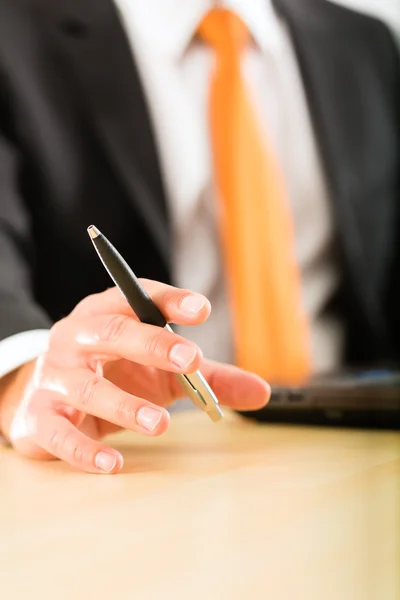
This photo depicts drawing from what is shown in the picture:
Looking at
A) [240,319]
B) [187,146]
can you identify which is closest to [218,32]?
[187,146]

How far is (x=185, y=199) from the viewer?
38cm

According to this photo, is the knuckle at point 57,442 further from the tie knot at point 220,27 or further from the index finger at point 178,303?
the tie knot at point 220,27

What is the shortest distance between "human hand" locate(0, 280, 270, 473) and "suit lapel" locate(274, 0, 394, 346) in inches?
8.2

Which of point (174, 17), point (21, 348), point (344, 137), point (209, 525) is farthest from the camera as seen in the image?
point (344, 137)

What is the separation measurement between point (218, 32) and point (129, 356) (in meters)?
0.25

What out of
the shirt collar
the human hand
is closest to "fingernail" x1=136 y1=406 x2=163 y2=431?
the human hand

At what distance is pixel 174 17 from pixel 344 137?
0.19 metres

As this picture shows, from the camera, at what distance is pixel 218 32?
406 mm

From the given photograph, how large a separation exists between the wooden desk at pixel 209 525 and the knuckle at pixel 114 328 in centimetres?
5

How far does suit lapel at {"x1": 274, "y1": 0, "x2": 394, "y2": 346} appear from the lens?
48 cm

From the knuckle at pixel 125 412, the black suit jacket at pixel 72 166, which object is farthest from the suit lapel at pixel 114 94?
the knuckle at pixel 125 412

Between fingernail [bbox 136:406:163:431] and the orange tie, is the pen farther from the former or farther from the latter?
the orange tie

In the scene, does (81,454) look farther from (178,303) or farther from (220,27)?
(220,27)

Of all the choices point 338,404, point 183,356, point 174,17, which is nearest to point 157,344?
point 183,356
